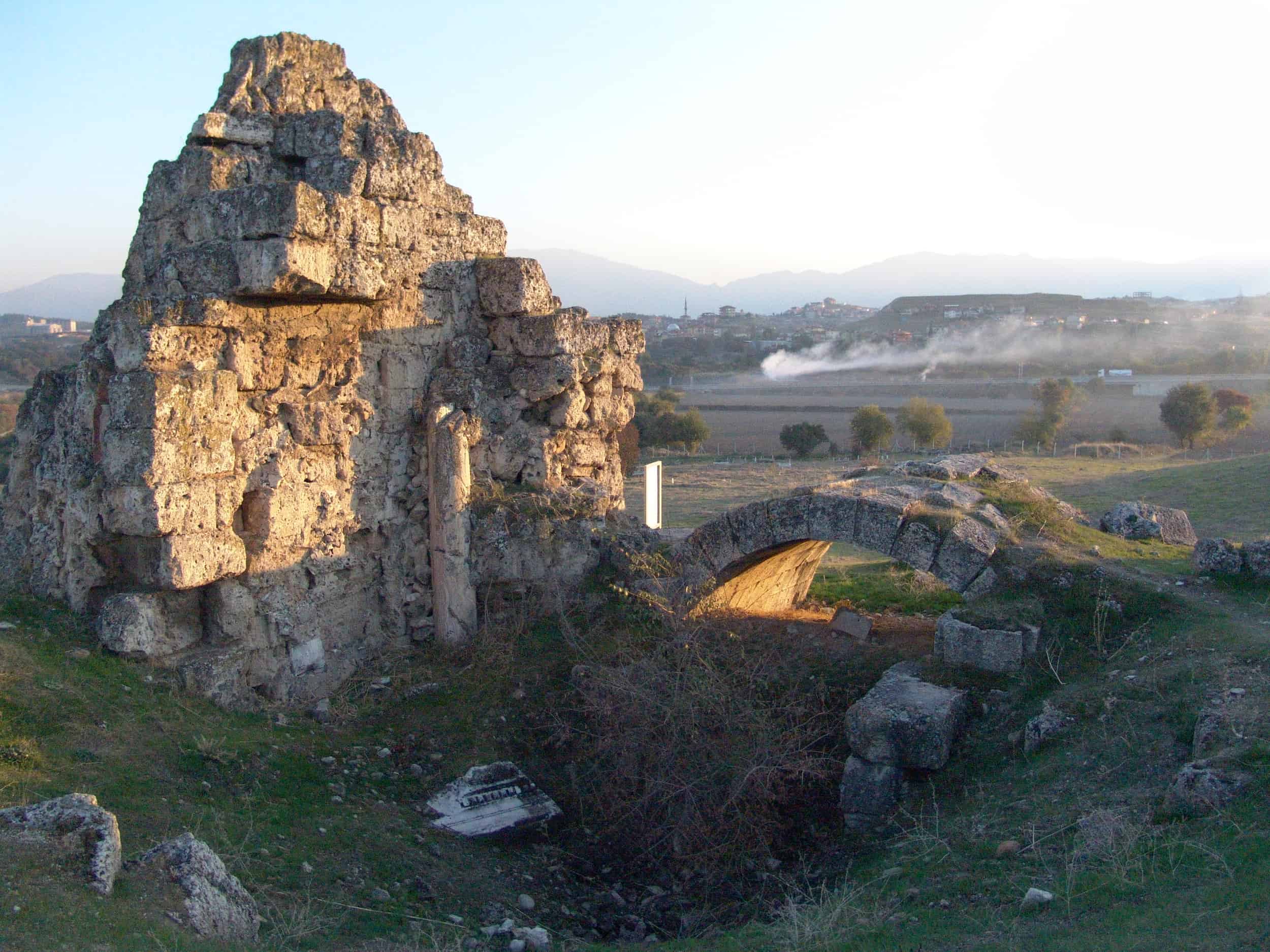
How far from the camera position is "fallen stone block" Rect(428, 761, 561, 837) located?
6.41 metres

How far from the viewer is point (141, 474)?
6.73 m

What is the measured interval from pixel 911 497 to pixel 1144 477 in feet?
53.3

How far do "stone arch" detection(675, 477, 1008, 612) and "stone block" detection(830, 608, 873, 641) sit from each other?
2.30 feet

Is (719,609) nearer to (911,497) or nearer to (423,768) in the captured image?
(911,497)

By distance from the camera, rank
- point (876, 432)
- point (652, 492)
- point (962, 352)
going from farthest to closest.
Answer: point (962, 352), point (876, 432), point (652, 492)

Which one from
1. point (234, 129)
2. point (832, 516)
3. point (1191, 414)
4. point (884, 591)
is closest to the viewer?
point (234, 129)

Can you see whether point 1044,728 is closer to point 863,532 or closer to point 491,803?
point 863,532

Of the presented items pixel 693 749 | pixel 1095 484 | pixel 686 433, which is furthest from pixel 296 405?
pixel 686 433

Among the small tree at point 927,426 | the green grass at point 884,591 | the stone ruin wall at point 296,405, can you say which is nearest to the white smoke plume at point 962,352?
the small tree at point 927,426

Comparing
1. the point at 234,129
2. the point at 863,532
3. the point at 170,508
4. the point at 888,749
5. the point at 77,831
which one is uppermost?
the point at 234,129

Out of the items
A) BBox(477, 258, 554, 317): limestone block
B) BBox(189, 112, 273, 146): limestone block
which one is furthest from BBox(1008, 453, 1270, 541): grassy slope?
BBox(189, 112, 273, 146): limestone block

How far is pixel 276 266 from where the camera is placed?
23.7 ft

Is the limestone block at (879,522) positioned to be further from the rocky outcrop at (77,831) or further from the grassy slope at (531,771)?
the rocky outcrop at (77,831)

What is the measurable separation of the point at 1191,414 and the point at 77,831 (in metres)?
37.5
